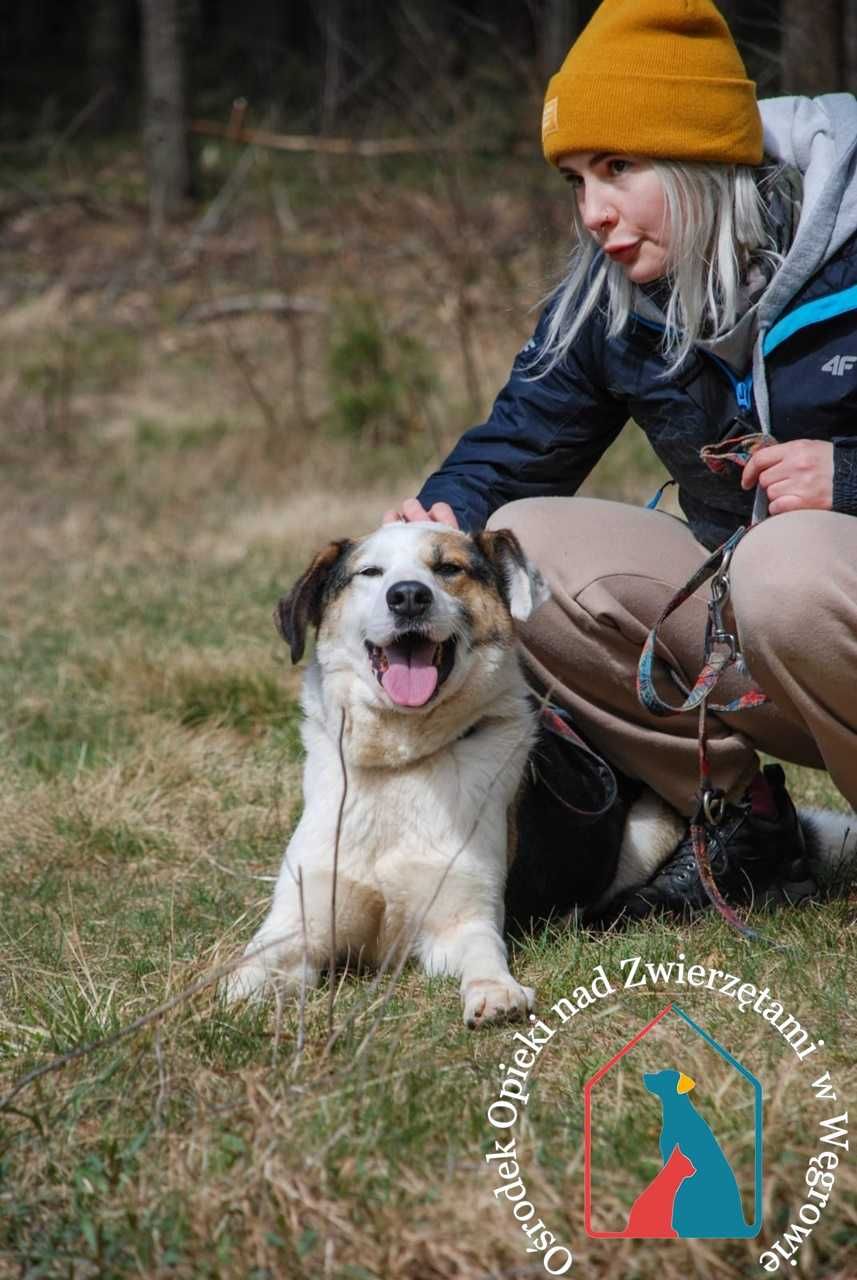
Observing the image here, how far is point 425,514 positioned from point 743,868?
1.14 m

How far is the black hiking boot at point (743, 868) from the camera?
11.1ft

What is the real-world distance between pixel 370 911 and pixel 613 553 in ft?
3.40

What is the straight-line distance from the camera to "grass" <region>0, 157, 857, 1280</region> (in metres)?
1.93

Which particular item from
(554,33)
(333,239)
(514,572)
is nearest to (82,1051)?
(514,572)

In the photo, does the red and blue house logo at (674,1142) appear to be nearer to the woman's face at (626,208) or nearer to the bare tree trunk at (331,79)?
the woman's face at (626,208)

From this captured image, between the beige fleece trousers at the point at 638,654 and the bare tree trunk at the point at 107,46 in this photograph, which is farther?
the bare tree trunk at the point at 107,46

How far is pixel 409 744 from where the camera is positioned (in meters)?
3.15

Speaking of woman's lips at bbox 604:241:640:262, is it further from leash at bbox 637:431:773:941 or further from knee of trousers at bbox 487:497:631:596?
knee of trousers at bbox 487:497:631:596

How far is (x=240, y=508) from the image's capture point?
840 centimetres

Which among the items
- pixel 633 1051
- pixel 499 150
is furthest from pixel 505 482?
pixel 499 150

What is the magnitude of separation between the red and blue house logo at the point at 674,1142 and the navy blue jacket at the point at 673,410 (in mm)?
1250

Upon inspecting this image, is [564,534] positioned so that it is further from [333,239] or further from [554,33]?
[333,239]

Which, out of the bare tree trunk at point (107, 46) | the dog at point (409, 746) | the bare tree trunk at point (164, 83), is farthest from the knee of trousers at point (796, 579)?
the bare tree trunk at point (107, 46)

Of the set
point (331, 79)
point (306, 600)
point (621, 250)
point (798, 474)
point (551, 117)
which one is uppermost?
point (551, 117)
